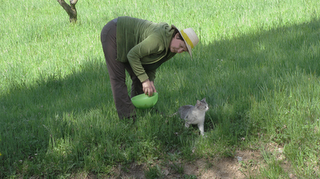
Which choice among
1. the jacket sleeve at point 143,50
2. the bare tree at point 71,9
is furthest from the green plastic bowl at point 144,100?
the bare tree at point 71,9

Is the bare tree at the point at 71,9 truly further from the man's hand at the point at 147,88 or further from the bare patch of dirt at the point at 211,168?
the bare patch of dirt at the point at 211,168

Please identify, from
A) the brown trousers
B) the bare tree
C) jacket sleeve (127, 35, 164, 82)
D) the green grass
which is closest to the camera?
jacket sleeve (127, 35, 164, 82)

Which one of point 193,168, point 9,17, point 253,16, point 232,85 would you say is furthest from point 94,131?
point 9,17

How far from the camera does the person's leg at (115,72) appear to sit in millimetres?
3188

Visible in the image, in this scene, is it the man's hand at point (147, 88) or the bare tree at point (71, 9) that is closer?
the man's hand at point (147, 88)

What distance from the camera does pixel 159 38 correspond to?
285 centimetres

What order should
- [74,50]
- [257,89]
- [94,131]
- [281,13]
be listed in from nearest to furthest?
[94,131], [257,89], [74,50], [281,13]

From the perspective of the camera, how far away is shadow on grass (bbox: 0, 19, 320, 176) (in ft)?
10.7

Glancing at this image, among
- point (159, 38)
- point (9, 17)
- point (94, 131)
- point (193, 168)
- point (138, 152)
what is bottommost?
point (193, 168)

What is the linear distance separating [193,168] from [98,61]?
3.46 m

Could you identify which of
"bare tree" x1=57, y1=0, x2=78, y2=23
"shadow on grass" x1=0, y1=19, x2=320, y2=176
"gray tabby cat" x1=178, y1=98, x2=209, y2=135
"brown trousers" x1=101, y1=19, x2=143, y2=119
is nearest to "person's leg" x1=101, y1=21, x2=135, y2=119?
"brown trousers" x1=101, y1=19, x2=143, y2=119

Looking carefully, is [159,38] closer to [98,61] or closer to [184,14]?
[98,61]

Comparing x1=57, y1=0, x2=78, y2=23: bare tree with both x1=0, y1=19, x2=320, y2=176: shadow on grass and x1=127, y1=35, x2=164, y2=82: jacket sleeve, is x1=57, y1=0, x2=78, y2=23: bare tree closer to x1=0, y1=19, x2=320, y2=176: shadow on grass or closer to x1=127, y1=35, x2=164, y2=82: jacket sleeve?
x1=0, y1=19, x2=320, y2=176: shadow on grass

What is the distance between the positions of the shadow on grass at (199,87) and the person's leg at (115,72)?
1.01ft
